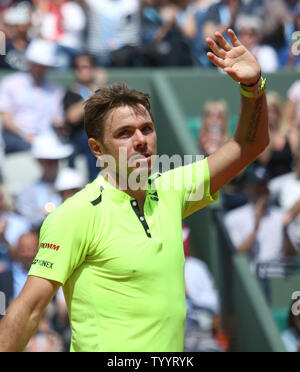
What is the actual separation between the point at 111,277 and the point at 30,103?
226 inches

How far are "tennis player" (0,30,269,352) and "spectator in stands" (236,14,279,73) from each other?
641cm

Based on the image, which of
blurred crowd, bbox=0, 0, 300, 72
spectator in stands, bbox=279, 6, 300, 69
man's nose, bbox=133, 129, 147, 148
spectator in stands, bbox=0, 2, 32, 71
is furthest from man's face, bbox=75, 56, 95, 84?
man's nose, bbox=133, 129, 147, 148

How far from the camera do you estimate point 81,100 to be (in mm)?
8445

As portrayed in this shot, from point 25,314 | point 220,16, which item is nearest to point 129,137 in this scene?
point 25,314

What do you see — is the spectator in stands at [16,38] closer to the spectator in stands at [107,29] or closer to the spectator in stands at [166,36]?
the spectator in stands at [107,29]

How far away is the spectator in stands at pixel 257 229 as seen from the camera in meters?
7.19

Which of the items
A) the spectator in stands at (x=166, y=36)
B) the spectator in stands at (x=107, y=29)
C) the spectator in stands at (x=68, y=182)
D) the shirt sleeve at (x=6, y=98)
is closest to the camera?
the spectator in stands at (x=68, y=182)

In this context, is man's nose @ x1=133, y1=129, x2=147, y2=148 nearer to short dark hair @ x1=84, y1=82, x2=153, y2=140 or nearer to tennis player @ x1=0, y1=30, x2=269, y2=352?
tennis player @ x1=0, y1=30, x2=269, y2=352

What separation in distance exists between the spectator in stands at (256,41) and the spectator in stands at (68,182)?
10.2ft

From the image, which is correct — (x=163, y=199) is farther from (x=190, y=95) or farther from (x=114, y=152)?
(x=190, y=95)

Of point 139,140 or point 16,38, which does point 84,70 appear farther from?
point 139,140

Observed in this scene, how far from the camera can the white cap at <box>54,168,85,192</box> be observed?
7184 millimetres

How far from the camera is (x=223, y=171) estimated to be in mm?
3436

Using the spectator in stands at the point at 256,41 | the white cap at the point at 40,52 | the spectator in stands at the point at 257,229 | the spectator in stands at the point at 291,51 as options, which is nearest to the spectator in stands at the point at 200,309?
the spectator in stands at the point at 257,229
